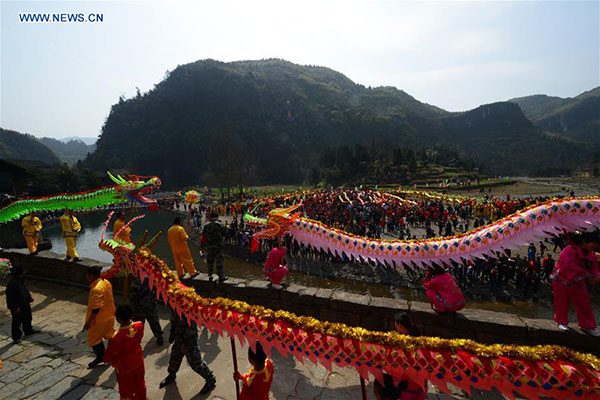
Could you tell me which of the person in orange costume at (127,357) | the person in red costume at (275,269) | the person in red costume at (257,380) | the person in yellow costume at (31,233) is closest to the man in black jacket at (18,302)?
the person in orange costume at (127,357)

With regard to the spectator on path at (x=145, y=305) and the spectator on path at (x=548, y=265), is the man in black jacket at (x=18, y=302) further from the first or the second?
the spectator on path at (x=548, y=265)

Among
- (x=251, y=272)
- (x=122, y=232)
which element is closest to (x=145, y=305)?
(x=122, y=232)

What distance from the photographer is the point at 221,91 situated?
12319 centimetres

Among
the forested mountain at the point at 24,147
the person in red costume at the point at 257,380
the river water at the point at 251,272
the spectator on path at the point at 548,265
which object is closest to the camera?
the person in red costume at the point at 257,380

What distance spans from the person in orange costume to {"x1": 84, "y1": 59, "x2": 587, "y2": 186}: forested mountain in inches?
3460

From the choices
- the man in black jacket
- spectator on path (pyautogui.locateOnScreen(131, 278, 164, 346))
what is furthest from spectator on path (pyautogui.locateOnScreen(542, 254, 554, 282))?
the man in black jacket

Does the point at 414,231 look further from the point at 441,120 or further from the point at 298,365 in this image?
the point at 441,120

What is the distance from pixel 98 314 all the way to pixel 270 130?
374 ft

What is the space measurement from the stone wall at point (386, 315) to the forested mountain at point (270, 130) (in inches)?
3376

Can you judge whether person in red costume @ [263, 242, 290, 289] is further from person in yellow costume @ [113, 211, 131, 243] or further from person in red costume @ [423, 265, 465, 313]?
person in yellow costume @ [113, 211, 131, 243]

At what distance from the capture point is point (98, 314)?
4340mm

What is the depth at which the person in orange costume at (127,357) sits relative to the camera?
3329 millimetres

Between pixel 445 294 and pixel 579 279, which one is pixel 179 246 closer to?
pixel 445 294

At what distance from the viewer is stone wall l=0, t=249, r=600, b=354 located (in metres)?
3.88
